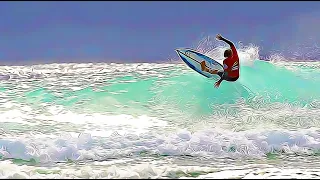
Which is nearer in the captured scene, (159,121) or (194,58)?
(159,121)

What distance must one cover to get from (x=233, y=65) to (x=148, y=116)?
164 centimetres

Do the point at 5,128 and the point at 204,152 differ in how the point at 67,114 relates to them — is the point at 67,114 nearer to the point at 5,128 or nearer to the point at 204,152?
the point at 5,128

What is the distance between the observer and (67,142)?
654 centimetres

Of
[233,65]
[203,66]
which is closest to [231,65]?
[233,65]

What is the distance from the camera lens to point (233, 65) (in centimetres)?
816

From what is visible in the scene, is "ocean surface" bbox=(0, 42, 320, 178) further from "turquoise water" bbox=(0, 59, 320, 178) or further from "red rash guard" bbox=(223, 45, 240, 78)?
"red rash guard" bbox=(223, 45, 240, 78)

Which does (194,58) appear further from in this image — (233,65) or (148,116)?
(148,116)

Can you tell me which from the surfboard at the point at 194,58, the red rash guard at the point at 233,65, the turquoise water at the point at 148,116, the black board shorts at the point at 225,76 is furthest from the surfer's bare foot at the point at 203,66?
the turquoise water at the point at 148,116

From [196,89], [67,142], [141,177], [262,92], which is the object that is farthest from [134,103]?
[141,177]

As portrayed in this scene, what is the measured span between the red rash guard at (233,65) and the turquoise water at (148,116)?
0.71 m

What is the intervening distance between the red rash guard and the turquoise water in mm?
709

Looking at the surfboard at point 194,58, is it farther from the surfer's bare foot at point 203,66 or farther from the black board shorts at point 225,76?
the black board shorts at point 225,76

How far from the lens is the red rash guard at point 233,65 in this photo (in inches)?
316

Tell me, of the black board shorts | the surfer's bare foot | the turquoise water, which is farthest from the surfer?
the turquoise water
